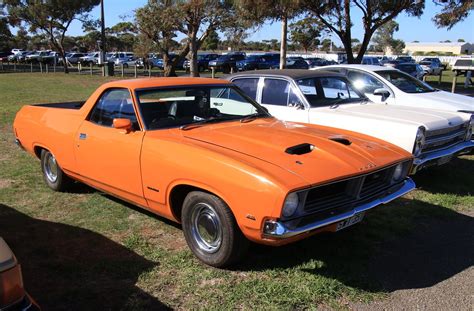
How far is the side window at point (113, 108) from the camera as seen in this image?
460cm

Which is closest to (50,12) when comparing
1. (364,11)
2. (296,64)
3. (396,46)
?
(296,64)

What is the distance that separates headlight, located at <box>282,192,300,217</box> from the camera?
3.26m

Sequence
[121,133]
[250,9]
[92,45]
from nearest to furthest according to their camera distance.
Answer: [121,133] → [250,9] → [92,45]

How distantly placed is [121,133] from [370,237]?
2634 millimetres

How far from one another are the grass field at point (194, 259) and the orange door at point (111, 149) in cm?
46

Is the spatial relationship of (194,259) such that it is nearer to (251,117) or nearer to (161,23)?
(251,117)

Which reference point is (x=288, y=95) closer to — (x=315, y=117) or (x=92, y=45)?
(x=315, y=117)

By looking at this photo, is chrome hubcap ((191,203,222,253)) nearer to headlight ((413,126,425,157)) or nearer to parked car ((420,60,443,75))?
headlight ((413,126,425,157))

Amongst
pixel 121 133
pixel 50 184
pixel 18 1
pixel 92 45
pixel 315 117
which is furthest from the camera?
pixel 92 45

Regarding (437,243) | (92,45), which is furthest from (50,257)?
(92,45)

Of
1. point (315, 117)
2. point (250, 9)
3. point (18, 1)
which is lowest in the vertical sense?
point (315, 117)

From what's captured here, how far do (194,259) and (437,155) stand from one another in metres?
3.73

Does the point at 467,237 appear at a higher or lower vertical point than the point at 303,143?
lower

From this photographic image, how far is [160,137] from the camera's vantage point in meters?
4.15
